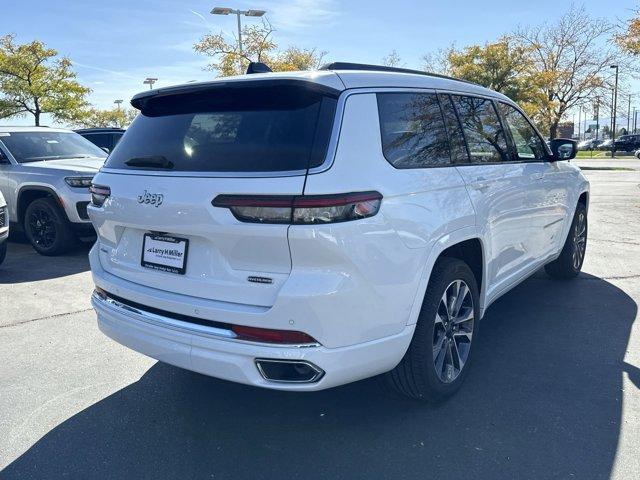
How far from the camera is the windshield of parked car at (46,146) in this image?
26.4ft

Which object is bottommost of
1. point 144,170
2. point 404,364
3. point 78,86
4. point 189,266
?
point 404,364

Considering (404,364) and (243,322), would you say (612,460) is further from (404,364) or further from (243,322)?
(243,322)

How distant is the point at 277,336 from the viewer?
7.93 feet

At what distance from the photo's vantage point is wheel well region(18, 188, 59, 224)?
7.46m

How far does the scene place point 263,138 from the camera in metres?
2.56

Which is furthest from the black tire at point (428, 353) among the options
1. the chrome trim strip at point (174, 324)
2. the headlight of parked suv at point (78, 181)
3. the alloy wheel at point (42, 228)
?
the alloy wheel at point (42, 228)

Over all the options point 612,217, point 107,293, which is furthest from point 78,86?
point 107,293

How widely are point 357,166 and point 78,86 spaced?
31080mm

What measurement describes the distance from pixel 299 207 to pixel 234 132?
0.63m

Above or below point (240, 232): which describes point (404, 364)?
below

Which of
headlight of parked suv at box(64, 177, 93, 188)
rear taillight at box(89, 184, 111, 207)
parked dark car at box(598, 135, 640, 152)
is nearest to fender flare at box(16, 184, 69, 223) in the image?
headlight of parked suv at box(64, 177, 93, 188)

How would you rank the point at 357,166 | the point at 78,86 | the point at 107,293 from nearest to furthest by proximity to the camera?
1. the point at 357,166
2. the point at 107,293
3. the point at 78,86

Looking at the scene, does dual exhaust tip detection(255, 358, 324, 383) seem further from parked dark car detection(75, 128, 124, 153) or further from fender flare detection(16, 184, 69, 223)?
parked dark car detection(75, 128, 124, 153)

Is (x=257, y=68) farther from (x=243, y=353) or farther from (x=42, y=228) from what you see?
(x=42, y=228)
